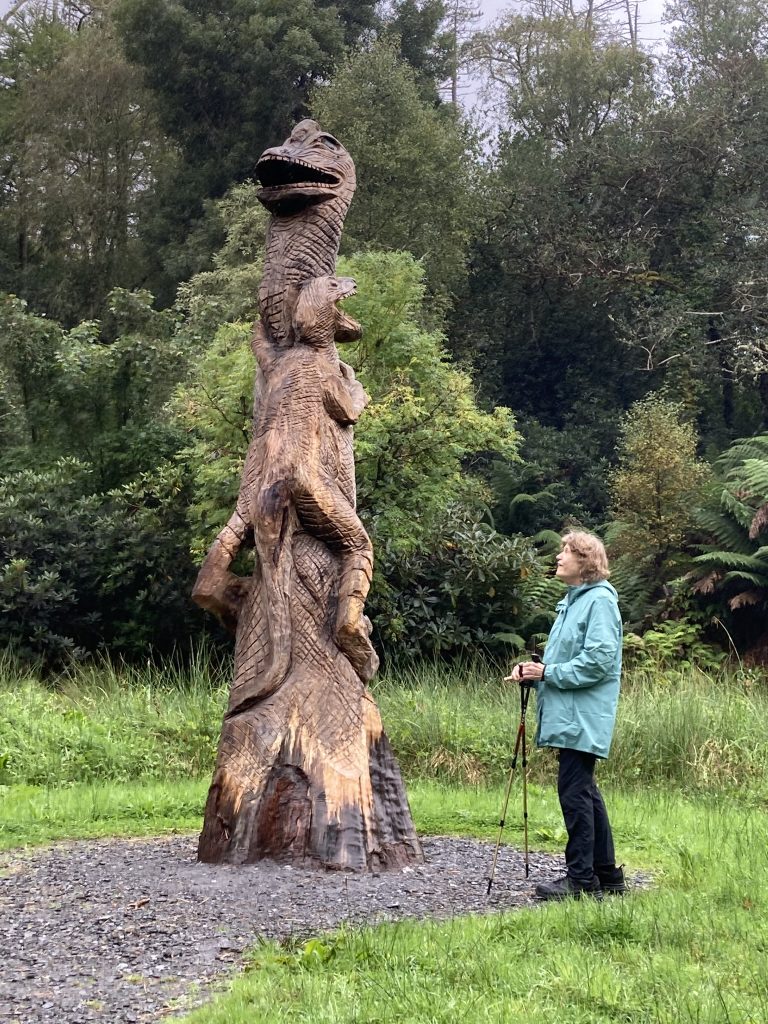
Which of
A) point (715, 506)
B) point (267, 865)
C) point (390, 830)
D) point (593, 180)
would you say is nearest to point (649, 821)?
point (390, 830)

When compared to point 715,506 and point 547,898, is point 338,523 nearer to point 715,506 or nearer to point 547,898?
point 547,898

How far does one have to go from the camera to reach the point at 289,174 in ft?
21.8

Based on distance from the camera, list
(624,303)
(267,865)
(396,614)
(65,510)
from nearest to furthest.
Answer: (267,865) → (396,614) → (65,510) → (624,303)

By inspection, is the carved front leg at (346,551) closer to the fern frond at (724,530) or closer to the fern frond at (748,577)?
the fern frond at (748,577)

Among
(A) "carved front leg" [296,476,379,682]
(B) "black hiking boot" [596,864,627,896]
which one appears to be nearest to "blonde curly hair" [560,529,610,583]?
(A) "carved front leg" [296,476,379,682]

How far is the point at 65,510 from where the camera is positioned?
15.4 metres

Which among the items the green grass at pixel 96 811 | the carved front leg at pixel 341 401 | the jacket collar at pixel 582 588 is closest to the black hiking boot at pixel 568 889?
the jacket collar at pixel 582 588

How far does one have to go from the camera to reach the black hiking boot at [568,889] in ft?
17.5

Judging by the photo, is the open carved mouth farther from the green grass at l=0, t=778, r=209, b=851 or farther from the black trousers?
the green grass at l=0, t=778, r=209, b=851

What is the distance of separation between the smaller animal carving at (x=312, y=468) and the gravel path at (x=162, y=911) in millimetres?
1101

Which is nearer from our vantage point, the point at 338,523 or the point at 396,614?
the point at 338,523

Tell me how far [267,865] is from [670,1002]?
241 cm

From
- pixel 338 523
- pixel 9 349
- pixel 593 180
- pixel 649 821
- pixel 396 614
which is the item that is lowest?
pixel 649 821

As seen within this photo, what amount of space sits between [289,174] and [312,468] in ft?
5.57
